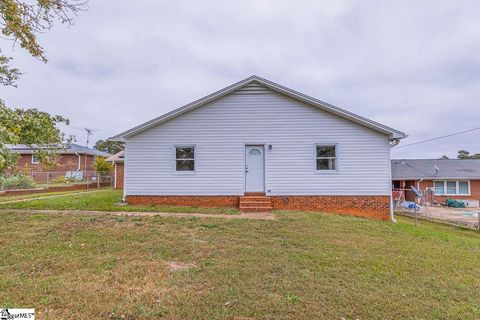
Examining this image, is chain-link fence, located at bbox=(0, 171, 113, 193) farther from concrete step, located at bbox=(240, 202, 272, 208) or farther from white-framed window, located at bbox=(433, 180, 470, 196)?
white-framed window, located at bbox=(433, 180, 470, 196)

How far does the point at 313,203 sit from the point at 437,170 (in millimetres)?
23157

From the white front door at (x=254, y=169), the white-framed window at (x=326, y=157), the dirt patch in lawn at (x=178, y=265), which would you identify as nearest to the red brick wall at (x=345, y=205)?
the white front door at (x=254, y=169)

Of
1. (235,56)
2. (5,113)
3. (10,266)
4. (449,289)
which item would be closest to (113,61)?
(235,56)

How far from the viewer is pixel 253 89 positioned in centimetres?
1173

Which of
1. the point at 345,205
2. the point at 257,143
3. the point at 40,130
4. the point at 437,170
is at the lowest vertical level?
the point at 345,205

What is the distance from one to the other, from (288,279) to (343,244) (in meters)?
2.70

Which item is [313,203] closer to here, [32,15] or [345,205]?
[345,205]

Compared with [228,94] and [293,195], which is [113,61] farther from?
[293,195]

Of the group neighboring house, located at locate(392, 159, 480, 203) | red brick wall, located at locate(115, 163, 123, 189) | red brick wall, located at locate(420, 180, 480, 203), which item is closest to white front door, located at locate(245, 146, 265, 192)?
red brick wall, located at locate(115, 163, 123, 189)

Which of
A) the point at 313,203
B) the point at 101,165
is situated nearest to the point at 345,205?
the point at 313,203

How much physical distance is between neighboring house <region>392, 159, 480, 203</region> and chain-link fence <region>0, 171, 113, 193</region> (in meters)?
29.0

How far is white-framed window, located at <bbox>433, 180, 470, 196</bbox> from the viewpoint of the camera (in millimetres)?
26422

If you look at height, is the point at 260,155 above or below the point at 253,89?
below

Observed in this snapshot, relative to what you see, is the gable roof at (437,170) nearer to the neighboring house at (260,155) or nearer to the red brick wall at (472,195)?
the red brick wall at (472,195)
